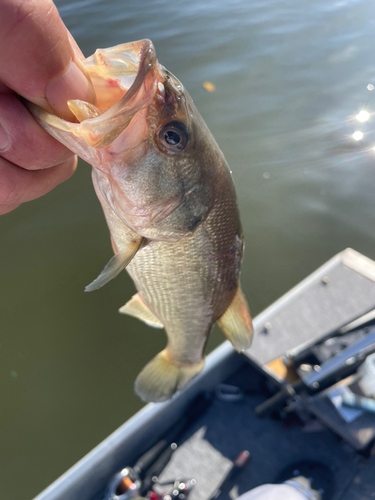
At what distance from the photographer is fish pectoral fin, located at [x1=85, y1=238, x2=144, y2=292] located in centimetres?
116

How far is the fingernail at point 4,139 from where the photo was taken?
961 mm

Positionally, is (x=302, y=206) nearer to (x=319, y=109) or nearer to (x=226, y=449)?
(x=319, y=109)

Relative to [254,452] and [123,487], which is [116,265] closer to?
[123,487]

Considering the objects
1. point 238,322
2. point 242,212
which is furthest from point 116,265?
point 242,212

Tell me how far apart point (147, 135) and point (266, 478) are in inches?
99.0

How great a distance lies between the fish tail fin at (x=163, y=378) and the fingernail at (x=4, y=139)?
1.33 m

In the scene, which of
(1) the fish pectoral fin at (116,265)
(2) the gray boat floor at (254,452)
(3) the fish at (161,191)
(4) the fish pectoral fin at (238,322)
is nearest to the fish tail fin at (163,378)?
(3) the fish at (161,191)

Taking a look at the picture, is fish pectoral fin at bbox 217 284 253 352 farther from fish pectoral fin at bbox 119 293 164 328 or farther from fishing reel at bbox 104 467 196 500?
fishing reel at bbox 104 467 196 500

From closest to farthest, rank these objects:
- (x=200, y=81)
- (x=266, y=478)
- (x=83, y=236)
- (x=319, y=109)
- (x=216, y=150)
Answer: (x=216, y=150) → (x=266, y=478) → (x=83, y=236) → (x=319, y=109) → (x=200, y=81)

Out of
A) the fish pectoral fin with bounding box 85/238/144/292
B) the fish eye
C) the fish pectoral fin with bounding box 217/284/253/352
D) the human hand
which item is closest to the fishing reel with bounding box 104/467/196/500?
the fish pectoral fin with bounding box 217/284/253/352

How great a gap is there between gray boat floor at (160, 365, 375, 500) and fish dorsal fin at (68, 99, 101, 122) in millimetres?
2508

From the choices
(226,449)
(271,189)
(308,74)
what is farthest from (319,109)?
(226,449)

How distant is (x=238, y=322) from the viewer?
1.70 m

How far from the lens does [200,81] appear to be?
643 centimetres
